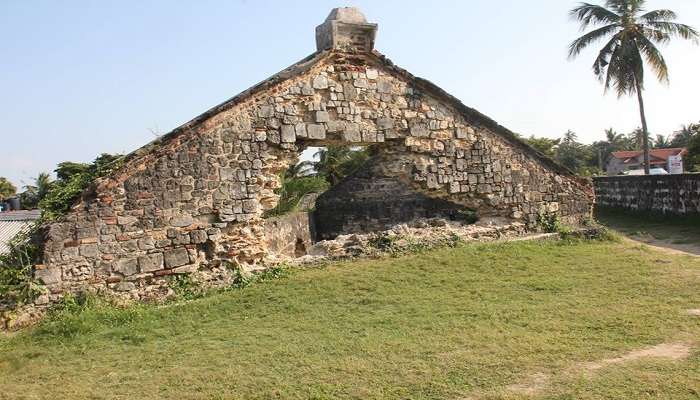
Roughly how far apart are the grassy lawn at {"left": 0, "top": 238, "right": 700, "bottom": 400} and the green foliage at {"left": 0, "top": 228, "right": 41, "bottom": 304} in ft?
2.25

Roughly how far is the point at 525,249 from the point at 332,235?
6360 mm

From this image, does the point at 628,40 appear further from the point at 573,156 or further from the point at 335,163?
the point at 573,156

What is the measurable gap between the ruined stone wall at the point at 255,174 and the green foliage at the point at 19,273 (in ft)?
0.70

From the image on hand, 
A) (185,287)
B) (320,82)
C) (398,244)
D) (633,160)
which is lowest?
(185,287)

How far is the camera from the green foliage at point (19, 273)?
7051 mm

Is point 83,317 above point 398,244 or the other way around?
the other way around

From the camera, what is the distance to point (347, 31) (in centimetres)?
926

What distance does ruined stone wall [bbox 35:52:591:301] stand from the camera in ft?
24.6

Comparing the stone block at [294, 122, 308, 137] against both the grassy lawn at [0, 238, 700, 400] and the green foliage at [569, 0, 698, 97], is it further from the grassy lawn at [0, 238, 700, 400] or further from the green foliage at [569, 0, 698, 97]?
the green foliage at [569, 0, 698, 97]

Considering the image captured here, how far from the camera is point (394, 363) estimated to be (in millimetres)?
4953

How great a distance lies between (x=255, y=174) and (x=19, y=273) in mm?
3414

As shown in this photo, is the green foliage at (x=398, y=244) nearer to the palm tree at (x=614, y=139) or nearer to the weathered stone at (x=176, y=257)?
the weathered stone at (x=176, y=257)

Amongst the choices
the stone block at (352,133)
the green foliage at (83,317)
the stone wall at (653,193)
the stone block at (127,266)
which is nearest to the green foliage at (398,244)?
the stone block at (352,133)

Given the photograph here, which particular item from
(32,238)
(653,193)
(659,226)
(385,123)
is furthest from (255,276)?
(653,193)
